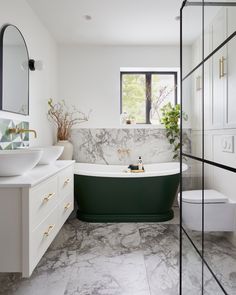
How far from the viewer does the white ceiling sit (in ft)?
8.30

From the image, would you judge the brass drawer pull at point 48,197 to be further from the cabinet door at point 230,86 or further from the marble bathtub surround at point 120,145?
the marble bathtub surround at point 120,145

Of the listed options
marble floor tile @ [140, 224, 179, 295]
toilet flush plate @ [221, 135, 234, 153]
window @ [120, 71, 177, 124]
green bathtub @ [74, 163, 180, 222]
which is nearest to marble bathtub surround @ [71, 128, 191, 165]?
window @ [120, 71, 177, 124]

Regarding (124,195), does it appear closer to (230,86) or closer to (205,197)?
(205,197)

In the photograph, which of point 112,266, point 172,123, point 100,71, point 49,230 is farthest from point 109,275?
point 100,71

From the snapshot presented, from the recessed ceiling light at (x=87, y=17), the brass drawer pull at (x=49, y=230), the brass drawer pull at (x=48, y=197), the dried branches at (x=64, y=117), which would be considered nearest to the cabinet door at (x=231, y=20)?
the brass drawer pull at (x=48, y=197)

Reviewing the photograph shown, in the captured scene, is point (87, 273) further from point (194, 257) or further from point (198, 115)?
point (198, 115)

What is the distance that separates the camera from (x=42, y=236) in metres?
1.49

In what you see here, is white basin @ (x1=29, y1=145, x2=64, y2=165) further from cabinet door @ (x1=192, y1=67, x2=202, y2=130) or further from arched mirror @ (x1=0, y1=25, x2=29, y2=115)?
cabinet door @ (x1=192, y1=67, x2=202, y2=130)

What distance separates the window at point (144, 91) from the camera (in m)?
3.89

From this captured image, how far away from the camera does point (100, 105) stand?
3.66 m

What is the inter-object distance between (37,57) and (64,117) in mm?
1031

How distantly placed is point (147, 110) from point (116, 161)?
1.05 m

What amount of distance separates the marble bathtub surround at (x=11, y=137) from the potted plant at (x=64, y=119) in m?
0.83

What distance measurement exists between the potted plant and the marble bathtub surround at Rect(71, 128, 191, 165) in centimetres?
15
